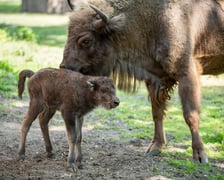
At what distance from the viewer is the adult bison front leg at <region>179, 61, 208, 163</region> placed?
7.74 m

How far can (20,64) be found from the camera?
1368cm

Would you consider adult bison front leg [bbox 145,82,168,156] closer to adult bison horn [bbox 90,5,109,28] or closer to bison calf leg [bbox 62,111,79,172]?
adult bison horn [bbox 90,5,109,28]

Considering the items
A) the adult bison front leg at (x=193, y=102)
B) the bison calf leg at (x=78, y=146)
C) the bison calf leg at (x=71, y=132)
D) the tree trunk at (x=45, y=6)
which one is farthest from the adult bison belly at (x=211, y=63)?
the tree trunk at (x=45, y=6)

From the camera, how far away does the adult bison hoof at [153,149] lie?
26.5ft

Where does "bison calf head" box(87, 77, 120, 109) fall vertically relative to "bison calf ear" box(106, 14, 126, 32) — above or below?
below

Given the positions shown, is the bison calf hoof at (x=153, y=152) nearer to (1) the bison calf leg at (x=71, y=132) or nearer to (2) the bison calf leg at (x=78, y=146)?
(2) the bison calf leg at (x=78, y=146)

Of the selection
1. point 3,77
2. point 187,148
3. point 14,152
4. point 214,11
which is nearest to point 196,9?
point 214,11

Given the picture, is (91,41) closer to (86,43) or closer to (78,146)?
(86,43)

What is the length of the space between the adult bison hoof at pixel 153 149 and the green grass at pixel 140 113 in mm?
103

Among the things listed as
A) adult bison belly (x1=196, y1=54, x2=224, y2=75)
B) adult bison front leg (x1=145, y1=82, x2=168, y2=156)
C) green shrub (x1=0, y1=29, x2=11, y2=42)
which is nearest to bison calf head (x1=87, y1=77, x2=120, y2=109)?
adult bison front leg (x1=145, y1=82, x2=168, y2=156)

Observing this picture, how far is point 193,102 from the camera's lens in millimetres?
7805

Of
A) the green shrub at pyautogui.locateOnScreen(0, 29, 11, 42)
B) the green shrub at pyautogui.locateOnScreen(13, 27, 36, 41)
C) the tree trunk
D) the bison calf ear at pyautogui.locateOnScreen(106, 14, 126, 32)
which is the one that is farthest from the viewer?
the tree trunk

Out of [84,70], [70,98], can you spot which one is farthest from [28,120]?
[84,70]

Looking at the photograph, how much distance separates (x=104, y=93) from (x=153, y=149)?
1568mm
